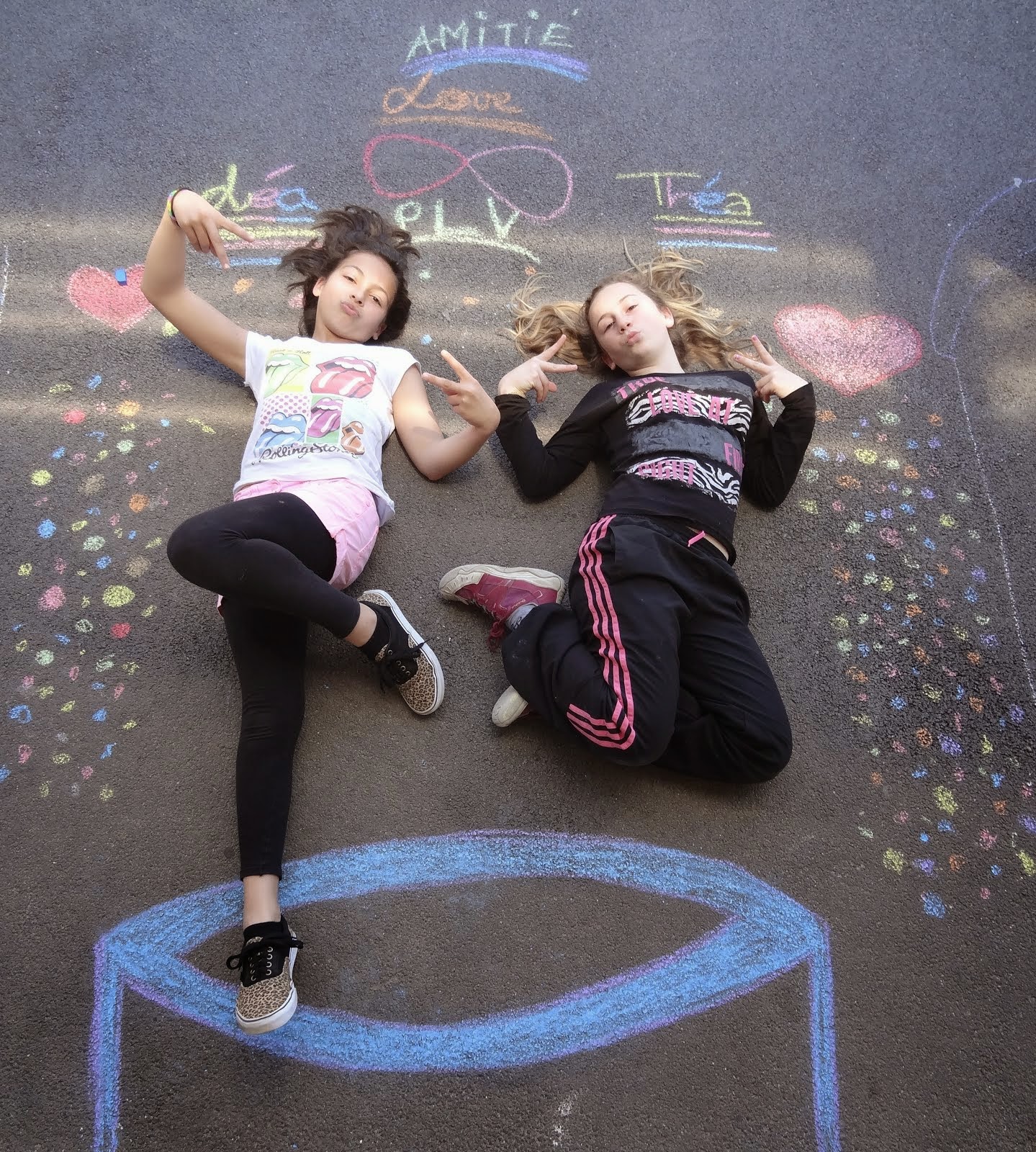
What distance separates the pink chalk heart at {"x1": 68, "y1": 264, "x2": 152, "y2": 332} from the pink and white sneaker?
4.13 ft

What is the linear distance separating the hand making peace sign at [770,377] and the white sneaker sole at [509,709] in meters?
1.07

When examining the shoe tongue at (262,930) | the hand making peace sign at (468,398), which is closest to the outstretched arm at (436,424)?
the hand making peace sign at (468,398)

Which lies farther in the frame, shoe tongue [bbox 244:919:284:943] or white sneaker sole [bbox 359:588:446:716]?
white sneaker sole [bbox 359:588:446:716]

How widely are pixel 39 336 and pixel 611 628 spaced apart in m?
1.83

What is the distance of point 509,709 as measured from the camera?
5.80 ft

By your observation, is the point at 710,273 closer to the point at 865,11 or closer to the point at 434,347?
the point at 434,347

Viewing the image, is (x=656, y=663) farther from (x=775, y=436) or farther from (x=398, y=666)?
(x=775, y=436)

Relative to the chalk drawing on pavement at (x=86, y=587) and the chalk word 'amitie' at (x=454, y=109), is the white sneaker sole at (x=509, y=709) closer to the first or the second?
the chalk drawing on pavement at (x=86, y=587)

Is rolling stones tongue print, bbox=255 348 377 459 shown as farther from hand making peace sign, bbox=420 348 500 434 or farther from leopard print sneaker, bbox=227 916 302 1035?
leopard print sneaker, bbox=227 916 302 1035

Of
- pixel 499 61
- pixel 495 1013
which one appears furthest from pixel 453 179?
pixel 495 1013

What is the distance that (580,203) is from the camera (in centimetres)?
254

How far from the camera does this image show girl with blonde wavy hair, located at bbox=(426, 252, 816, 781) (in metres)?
1.70

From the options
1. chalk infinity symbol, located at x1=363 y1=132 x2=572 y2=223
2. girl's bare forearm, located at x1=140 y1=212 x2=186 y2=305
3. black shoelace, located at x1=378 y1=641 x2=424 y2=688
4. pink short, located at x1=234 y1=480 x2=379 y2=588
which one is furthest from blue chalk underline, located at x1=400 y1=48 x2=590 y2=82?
black shoelace, located at x1=378 y1=641 x2=424 y2=688

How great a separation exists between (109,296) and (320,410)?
88cm
